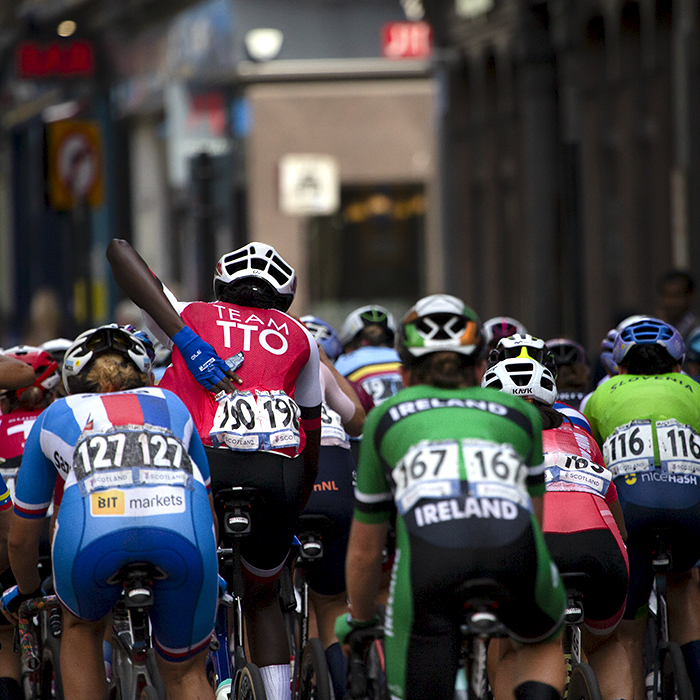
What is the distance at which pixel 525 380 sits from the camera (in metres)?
6.62

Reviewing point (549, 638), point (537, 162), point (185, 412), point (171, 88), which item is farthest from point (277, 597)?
point (171, 88)

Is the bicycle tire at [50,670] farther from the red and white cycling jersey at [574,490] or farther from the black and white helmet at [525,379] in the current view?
the red and white cycling jersey at [574,490]

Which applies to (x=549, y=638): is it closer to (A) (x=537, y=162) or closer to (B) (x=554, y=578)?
(B) (x=554, y=578)

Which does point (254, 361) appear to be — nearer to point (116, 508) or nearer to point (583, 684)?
point (116, 508)

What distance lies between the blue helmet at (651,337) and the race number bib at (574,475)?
1185 mm

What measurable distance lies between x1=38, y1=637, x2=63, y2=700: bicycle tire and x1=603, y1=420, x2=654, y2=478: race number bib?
2690mm

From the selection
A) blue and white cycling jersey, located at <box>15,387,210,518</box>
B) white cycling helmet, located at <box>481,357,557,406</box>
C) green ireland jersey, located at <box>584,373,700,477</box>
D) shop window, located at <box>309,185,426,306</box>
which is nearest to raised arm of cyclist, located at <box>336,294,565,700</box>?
blue and white cycling jersey, located at <box>15,387,210,518</box>

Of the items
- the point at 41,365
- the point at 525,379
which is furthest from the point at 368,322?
the point at 525,379

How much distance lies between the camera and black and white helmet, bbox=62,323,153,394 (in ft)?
19.4

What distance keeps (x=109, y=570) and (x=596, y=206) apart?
50.5ft

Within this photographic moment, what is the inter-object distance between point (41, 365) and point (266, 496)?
1.97m

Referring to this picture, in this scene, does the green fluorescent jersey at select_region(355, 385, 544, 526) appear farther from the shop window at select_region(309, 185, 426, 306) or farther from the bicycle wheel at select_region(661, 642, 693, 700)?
the shop window at select_region(309, 185, 426, 306)

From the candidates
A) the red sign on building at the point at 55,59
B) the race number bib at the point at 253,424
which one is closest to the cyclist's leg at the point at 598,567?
the race number bib at the point at 253,424

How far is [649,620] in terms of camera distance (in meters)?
7.93
